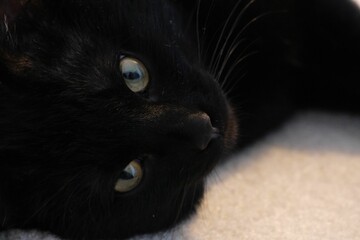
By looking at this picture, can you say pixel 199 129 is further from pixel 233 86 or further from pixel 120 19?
pixel 233 86

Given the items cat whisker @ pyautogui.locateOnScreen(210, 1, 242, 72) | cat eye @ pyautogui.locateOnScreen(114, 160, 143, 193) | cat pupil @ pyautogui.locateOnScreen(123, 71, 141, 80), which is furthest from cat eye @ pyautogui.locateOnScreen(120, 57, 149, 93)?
cat whisker @ pyautogui.locateOnScreen(210, 1, 242, 72)

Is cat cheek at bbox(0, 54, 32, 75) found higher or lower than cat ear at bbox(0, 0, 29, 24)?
lower

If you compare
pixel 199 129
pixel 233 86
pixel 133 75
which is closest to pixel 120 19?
pixel 133 75

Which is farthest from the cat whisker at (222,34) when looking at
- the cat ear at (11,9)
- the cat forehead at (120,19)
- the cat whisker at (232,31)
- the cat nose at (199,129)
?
the cat ear at (11,9)

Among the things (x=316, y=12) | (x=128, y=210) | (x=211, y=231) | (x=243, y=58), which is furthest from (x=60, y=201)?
(x=316, y=12)

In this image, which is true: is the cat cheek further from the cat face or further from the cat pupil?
the cat pupil

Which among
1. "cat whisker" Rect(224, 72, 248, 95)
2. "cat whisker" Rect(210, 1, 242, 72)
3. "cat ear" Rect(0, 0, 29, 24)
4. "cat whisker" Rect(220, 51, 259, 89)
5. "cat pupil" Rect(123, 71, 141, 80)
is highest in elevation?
"cat ear" Rect(0, 0, 29, 24)

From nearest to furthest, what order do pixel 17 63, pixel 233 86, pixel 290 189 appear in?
1. pixel 17 63
2. pixel 290 189
3. pixel 233 86
